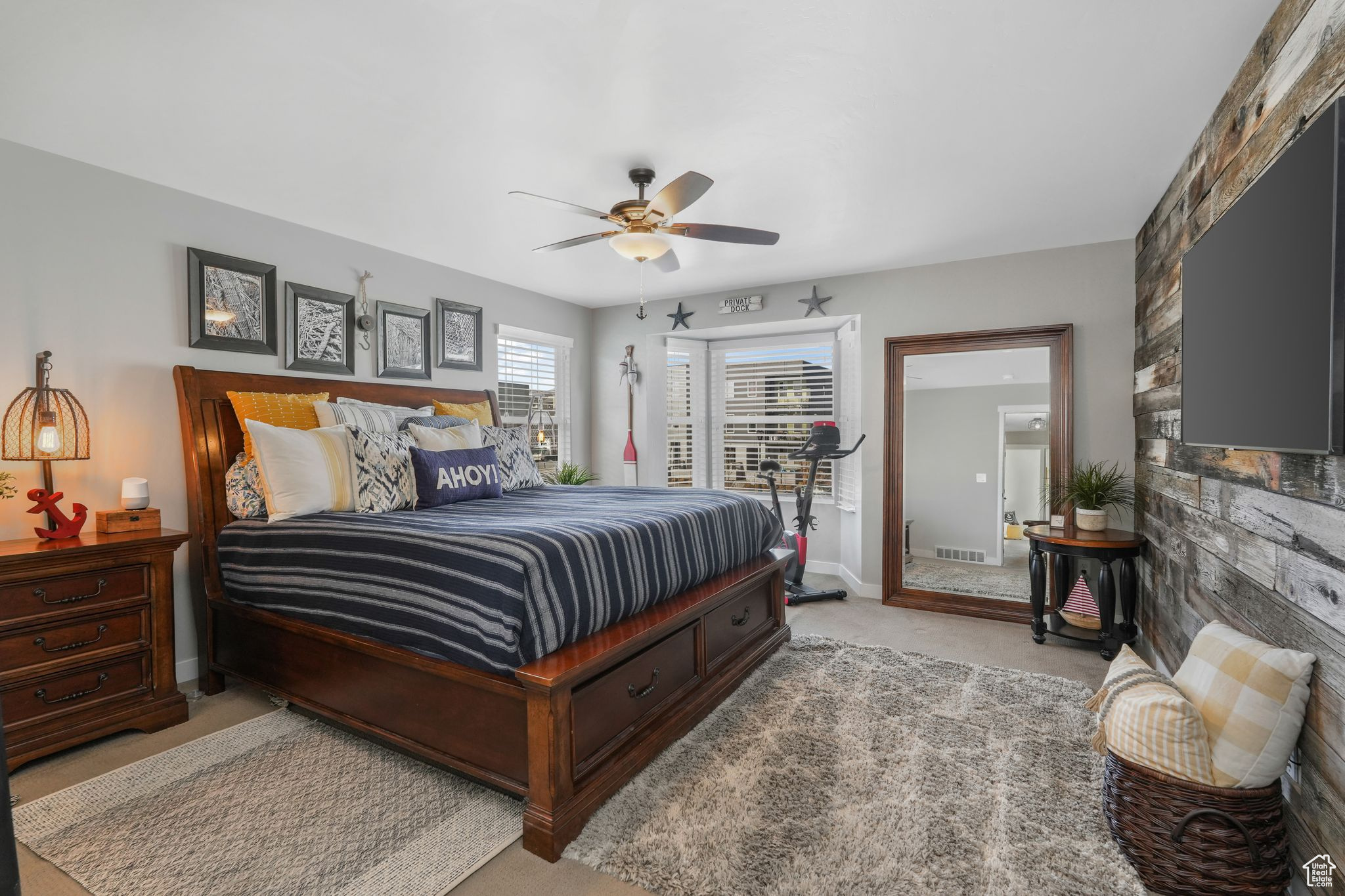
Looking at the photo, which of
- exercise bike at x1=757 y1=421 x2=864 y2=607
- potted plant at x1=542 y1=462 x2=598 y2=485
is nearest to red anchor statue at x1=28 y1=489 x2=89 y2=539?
potted plant at x1=542 y1=462 x2=598 y2=485

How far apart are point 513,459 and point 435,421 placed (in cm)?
52

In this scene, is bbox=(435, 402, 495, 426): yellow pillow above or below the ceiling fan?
below

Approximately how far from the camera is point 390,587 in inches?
89.7

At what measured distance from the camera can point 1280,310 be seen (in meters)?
1.66

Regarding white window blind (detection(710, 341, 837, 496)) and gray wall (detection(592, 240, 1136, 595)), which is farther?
white window blind (detection(710, 341, 837, 496))

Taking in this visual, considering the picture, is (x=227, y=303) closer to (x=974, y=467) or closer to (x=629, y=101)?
(x=629, y=101)

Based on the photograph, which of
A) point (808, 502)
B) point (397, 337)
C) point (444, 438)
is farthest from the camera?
point (808, 502)

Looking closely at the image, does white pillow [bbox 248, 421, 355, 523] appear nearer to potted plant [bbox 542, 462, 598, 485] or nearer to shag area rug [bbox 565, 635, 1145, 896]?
shag area rug [bbox 565, 635, 1145, 896]

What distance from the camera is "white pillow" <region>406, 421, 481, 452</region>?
3.54 m

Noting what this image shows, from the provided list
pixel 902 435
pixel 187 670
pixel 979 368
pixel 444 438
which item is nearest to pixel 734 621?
pixel 444 438

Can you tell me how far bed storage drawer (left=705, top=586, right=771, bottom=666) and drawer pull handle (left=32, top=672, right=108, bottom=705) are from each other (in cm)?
243

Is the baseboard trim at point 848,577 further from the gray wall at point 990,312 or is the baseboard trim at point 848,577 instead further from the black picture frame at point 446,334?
the black picture frame at point 446,334

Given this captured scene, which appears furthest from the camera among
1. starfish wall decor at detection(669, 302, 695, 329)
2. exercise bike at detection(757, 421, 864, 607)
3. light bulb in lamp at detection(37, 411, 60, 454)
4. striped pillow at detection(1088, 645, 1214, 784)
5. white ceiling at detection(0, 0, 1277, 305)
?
starfish wall decor at detection(669, 302, 695, 329)

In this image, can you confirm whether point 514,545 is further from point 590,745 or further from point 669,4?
point 669,4
